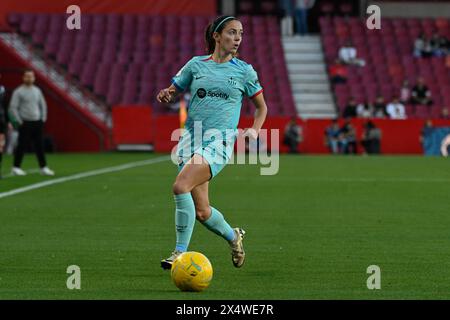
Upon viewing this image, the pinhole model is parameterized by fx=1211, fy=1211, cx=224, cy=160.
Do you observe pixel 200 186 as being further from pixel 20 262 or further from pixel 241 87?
pixel 20 262

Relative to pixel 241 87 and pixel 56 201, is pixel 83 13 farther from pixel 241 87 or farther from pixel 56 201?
pixel 241 87

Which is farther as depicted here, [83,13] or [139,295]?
[83,13]

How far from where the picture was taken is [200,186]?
10.0 meters

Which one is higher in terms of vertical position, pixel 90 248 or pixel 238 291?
pixel 90 248

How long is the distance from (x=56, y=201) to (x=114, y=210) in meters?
1.66

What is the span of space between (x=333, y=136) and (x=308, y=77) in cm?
686

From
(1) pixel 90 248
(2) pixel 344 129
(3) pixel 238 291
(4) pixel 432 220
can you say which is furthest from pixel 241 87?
(2) pixel 344 129

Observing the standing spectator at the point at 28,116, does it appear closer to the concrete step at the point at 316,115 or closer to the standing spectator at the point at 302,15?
the concrete step at the point at 316,115

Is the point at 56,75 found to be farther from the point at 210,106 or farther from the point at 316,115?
the point at 210,106

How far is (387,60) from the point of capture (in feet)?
141

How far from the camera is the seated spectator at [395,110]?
38750mm
